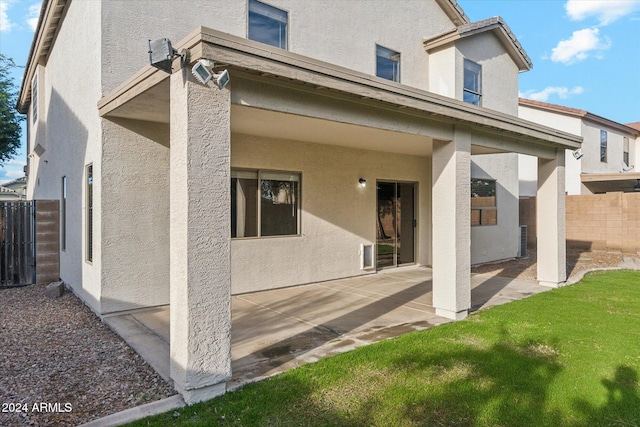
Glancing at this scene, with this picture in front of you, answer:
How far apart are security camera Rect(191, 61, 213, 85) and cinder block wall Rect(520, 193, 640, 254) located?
16118 millimetres

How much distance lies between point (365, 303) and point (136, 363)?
4.00 meters

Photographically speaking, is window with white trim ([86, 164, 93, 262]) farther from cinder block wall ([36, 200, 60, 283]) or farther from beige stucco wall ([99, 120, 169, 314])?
cinder block wall ([36, 200, 60, 283])

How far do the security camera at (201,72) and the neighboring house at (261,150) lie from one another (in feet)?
0.32

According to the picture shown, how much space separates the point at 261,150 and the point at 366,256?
385 cm

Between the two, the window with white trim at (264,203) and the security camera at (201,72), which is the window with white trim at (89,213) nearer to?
the window with white trim at (264,203)

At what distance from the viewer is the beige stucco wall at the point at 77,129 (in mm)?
6402

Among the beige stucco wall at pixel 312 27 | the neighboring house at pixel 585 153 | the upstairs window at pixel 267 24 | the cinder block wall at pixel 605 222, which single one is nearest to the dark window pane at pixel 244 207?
the beige stucco wall at pixel 312 27

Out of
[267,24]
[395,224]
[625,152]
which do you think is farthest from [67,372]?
[625,152]

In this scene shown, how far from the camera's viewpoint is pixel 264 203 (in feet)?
27.6

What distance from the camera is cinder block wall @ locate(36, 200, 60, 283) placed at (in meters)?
8.91

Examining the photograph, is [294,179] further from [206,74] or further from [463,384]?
[463,384]

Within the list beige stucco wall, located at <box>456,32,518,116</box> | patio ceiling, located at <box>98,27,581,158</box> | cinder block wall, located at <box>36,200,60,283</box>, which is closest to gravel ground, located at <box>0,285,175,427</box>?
cinder block wall, located at <box>36,200,60,283</box>

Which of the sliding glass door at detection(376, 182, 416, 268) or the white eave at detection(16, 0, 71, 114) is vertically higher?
the white eave at detection(16, 0, 71, 114)

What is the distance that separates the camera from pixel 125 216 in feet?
21.1
